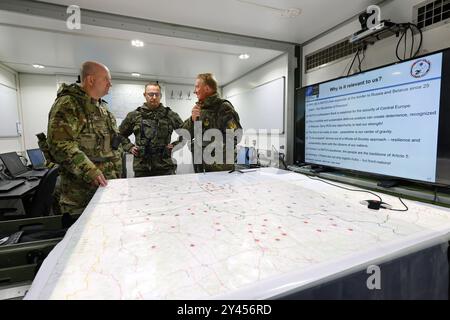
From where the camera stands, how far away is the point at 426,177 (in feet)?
4.09

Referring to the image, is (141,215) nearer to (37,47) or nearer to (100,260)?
(100,260)

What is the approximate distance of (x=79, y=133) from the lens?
1.61m

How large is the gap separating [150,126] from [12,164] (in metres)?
1.96

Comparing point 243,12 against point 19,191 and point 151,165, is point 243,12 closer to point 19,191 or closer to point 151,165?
point 151,165

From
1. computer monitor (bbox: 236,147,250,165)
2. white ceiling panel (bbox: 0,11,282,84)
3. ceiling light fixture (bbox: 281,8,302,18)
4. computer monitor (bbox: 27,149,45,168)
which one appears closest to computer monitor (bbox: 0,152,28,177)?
computer monitor (bbox: 27,149,45,168)

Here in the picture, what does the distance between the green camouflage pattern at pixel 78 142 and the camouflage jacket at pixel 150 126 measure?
1.68 feet

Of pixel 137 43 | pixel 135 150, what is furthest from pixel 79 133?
pixel 137 43

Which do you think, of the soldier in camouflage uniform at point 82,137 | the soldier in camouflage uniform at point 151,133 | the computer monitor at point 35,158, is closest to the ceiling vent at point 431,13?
the soldier in camouflage uniform at point 151,133

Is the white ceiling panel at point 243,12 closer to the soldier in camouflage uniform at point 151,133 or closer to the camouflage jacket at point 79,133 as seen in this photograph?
the soldier in camouflage uniform at point 151,133

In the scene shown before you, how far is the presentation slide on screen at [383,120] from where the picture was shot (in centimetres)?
123

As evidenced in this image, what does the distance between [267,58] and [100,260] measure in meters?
3.06
